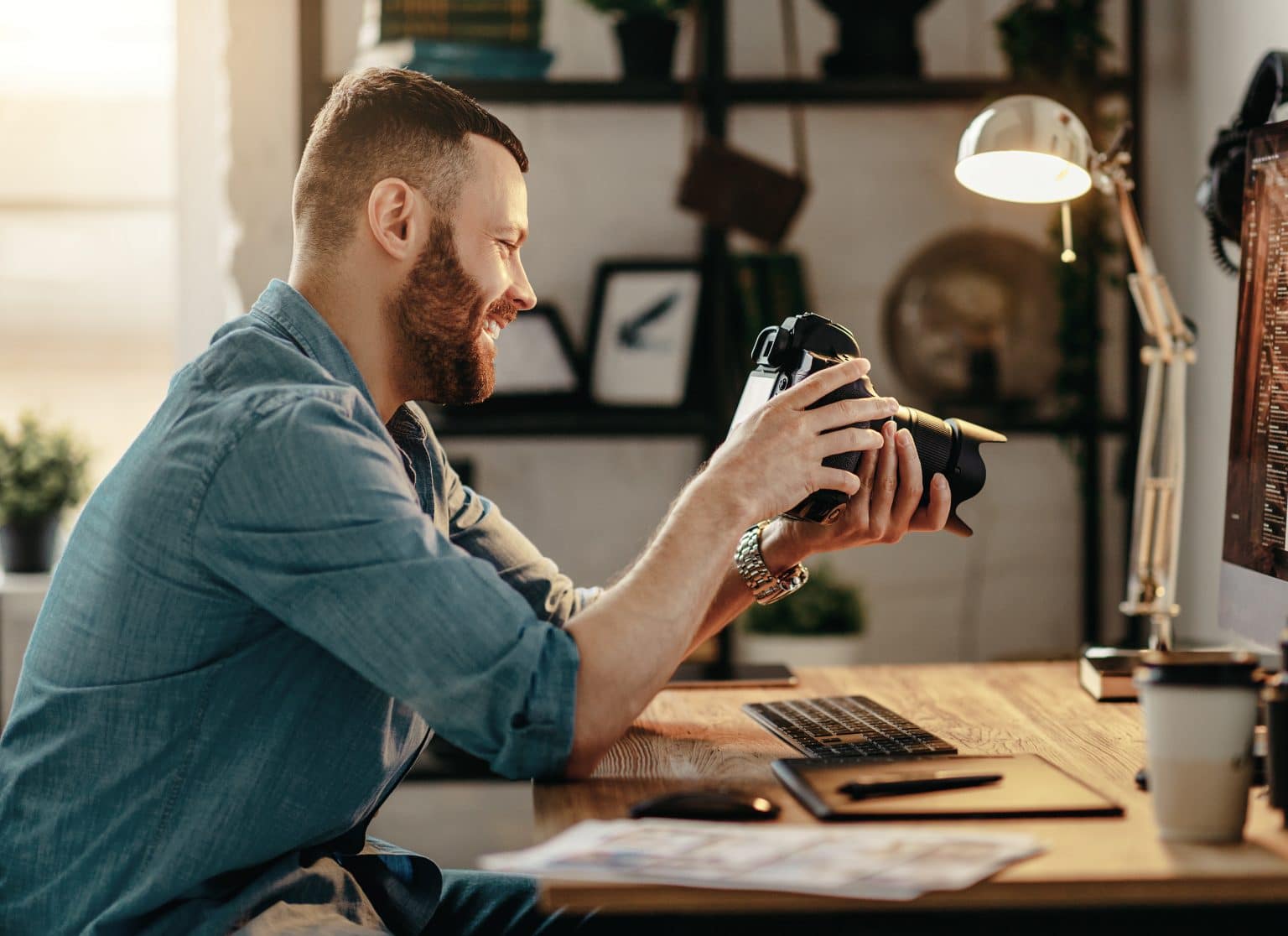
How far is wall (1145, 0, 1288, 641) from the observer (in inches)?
83.4

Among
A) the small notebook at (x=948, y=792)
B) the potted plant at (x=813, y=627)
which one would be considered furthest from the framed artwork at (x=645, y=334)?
the small notebook at (x=948, y=792)

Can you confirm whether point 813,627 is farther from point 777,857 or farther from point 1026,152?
point 777,857

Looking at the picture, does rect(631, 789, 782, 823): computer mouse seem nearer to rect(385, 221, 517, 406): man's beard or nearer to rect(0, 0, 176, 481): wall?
rect(385, 221, 517, 406): man's beard

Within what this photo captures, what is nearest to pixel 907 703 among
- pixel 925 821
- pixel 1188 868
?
pixel 925 821

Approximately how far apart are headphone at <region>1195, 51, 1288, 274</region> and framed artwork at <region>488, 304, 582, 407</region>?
1.16 meters

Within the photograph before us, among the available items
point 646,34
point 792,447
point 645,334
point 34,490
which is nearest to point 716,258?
point 645,334

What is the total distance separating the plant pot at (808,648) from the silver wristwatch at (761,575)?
89 cm

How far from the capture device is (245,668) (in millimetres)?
942

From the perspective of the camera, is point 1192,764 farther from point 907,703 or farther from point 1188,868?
point 907,703

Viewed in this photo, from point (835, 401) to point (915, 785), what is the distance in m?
0.35

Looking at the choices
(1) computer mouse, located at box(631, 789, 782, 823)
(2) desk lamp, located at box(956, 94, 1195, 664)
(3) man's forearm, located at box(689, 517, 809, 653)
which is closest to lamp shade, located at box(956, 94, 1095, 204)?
(2) desk lamp, located at box(956, 94, 1195, 664)

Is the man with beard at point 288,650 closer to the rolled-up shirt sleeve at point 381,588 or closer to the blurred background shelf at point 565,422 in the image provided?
the rolled-up shirt sleeve at point 381,588

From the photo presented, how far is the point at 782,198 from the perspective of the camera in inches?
88.4

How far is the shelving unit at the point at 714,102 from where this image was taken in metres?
2.24
